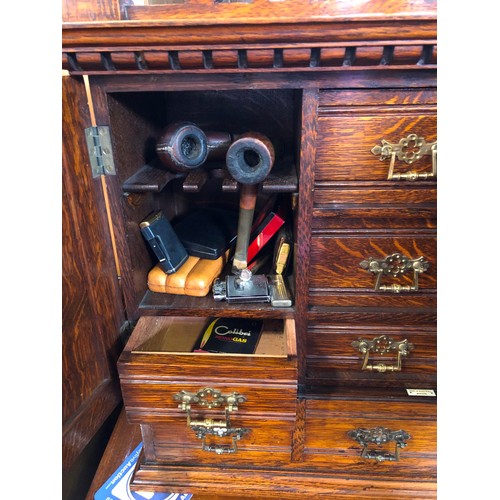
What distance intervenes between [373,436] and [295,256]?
396 millimetres

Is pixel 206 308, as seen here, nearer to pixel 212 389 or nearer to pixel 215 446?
pixel 212 389

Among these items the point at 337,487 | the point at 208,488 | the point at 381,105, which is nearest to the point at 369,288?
the point at 381,105

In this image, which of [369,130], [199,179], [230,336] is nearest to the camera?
[369,130]

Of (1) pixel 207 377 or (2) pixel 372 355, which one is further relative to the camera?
(2) pixel 372 355

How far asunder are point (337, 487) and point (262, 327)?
0.36 metres

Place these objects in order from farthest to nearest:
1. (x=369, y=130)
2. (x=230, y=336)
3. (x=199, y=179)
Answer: (x=230, y=336) → (x=199, y=179) → (x=369, y=130)

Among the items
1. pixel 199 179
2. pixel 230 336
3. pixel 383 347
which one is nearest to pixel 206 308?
pixel 230 336

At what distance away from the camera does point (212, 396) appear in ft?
2.20

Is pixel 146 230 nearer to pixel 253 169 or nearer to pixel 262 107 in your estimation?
pixel 253 169

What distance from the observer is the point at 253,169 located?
2.21ft

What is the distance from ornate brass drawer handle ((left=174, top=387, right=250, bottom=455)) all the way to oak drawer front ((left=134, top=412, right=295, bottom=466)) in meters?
0.03

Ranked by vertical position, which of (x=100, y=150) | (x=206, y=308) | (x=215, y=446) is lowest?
(x=215, y=446)

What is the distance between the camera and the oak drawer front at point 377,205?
Answer: 653mm

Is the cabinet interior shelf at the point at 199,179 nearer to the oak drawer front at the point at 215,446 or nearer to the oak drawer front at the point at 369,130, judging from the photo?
the oak drawer front at the point at 369,130
